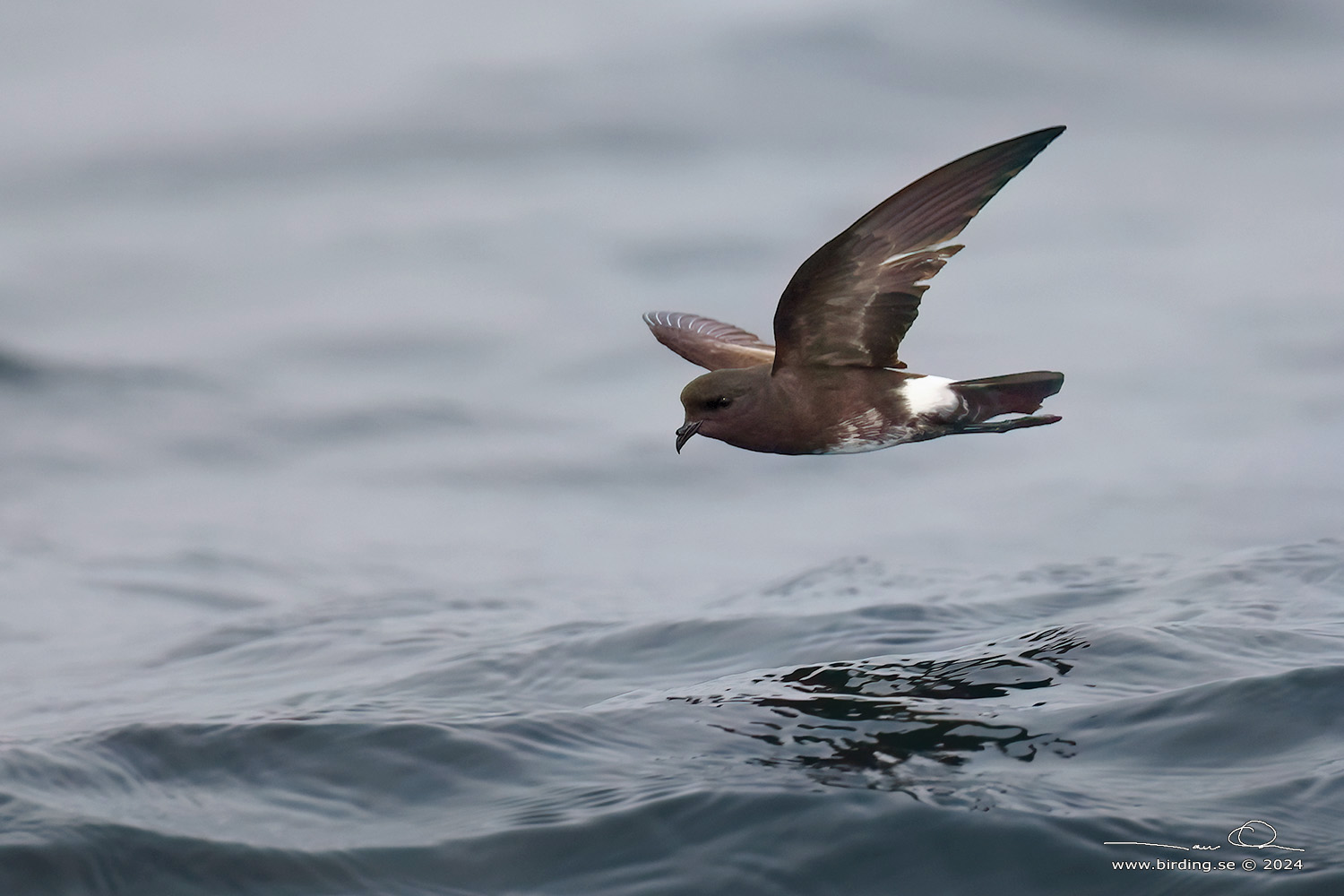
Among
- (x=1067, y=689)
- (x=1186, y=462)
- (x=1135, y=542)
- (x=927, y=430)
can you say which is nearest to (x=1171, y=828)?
(x=1067, y=689)

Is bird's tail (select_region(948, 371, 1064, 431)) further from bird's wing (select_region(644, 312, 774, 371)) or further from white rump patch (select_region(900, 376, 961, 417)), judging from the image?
bird's wing (select_region(644, 312, 774, 371))

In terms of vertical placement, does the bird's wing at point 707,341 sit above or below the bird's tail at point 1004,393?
above

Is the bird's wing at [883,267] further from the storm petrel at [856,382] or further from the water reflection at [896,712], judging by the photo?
the water reflection at [896,712]

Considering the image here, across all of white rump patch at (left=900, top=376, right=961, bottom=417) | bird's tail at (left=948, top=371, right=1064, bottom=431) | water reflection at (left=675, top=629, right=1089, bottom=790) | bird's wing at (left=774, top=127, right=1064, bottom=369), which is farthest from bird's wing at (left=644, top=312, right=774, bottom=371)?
water reflection at (left=675, top=629, right=1089, bottom=790)

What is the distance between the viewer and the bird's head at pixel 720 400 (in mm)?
6375

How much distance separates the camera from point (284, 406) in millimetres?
12539

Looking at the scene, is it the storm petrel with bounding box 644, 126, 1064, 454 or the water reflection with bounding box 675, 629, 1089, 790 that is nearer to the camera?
the water reflection with bounding box 675, 629, 1089, 790

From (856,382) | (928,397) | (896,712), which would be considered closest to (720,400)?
(856,382)

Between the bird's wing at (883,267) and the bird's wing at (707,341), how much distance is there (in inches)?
41.7

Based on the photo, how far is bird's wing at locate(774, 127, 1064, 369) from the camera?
5770 millimetres

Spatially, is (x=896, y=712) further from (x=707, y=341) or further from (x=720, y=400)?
(x=707, y=341)
